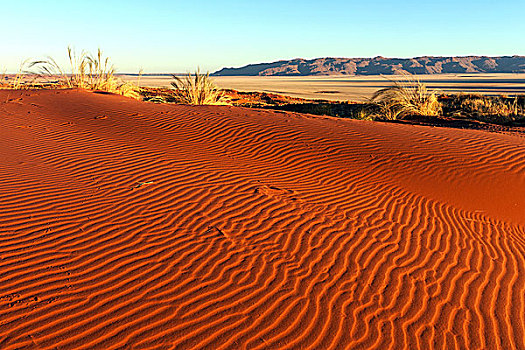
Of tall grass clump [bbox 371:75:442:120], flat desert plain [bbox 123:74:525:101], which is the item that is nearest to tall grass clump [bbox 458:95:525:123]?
tall grass clump [bbox 371:75:442:120]

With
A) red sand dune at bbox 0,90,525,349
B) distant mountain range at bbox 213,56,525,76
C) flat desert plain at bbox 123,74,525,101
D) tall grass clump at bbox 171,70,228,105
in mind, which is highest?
distant mountain range at bbox 213,56,525,76

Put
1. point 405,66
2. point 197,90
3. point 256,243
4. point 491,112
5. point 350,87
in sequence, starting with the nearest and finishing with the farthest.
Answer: point 256,243
point 197,90
point 491,112
point 350,87
point 405,66

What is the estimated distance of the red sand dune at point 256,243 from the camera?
11.2ft

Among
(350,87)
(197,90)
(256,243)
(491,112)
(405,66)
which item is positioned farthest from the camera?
(405,66)

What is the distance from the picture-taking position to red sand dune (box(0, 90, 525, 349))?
11.2 feet

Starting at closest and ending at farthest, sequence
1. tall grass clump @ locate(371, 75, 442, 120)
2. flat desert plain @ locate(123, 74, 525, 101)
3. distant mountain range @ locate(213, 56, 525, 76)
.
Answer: tall grass clump @ locate(371, 75, 442, 120) < flat desert plain @ locate(123, 74, 525, 101) < distant mountain range @ locate(213, 56, 525, 76)

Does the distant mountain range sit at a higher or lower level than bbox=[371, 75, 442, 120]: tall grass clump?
higher

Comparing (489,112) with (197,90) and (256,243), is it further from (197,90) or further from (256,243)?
(256,243)

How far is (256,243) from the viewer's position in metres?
4.74

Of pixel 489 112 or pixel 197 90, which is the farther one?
pixel 489 112

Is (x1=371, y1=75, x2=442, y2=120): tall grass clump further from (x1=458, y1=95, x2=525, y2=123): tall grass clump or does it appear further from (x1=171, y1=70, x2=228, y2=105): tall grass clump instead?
(x1=171, y1=70, x2=228, y2=105): tall grass clump

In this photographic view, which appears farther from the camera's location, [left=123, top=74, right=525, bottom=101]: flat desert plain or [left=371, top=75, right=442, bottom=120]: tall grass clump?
[left=123, top=74, right=525, bottom=101]: flat desert plain

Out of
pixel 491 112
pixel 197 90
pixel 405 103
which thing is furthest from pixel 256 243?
pixel 491 112

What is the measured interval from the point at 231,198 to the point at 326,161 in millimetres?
2932
